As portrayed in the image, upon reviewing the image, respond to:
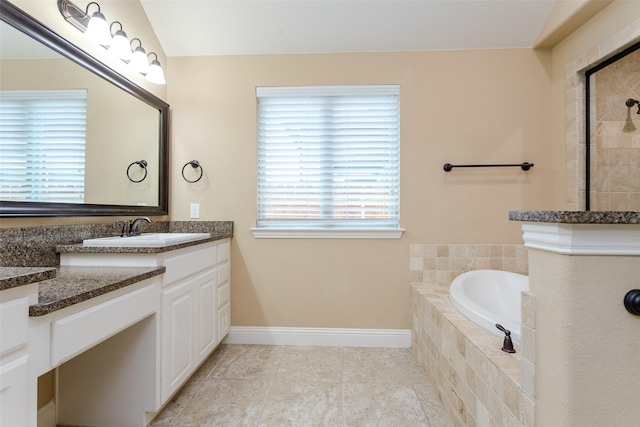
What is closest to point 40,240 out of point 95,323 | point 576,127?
point 95,323

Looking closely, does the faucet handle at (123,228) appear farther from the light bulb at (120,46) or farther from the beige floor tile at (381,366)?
the beige floor tile at (381,366)

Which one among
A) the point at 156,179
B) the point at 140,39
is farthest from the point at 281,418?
the point at 140,39

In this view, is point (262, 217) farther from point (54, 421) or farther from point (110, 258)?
point (54, 421)

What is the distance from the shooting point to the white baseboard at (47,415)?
1.44m

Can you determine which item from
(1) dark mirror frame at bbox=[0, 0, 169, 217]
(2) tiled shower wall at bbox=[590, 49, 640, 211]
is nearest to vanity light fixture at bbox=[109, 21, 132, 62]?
(1) dark mirror frame at bbox=[0, 0, 169, 217]

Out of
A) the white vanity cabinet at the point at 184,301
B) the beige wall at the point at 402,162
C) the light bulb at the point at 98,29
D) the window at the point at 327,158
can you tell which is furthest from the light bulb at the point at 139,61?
the white vanity cabinet at the point at 184,301

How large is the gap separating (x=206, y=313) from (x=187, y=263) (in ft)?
1.46

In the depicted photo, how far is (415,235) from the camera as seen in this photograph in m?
2.38

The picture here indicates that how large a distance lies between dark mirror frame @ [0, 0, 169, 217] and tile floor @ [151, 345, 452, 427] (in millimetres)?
1179

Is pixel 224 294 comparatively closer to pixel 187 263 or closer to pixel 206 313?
pixel 206 313

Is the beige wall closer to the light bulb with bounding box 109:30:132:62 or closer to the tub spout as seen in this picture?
the light bulb with bounding box 109:30:132:62

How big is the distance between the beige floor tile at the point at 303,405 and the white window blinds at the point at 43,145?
5.11ft

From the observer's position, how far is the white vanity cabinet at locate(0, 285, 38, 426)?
774 mm

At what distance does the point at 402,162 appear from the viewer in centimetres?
238
